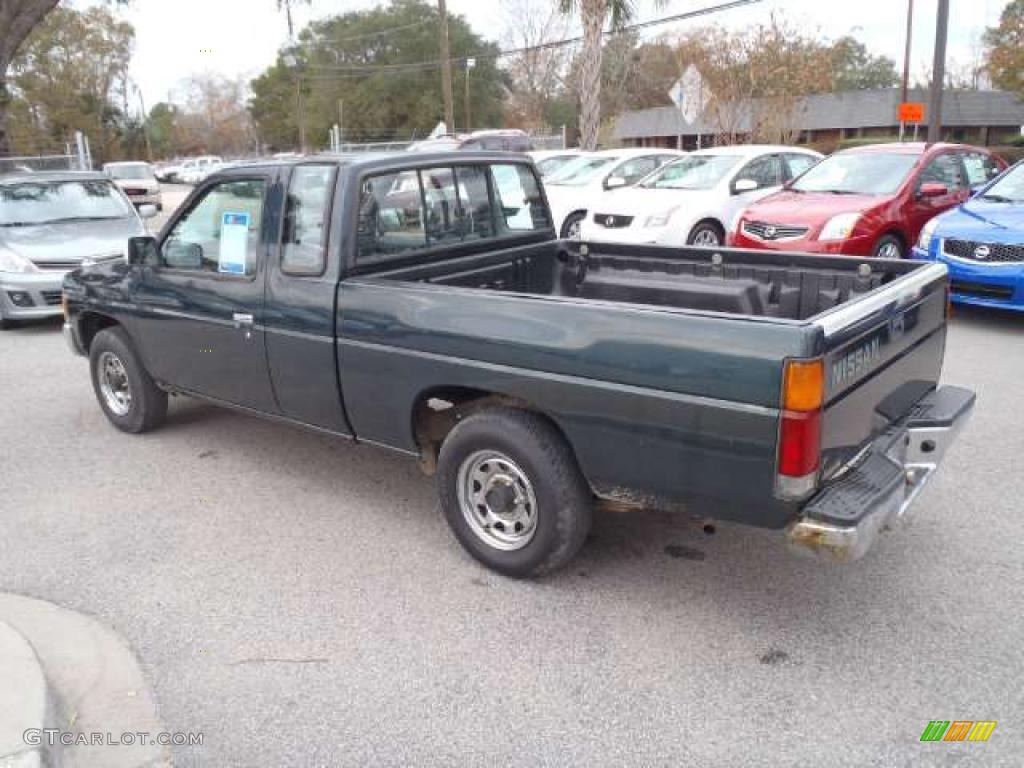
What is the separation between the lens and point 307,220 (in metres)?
4.39

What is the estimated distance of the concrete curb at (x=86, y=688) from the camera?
2.89m

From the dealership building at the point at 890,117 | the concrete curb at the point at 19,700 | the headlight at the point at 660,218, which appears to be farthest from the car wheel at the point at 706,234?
the dealership building at the point at 890,117

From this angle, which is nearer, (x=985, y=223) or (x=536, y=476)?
(x=536, y=476)

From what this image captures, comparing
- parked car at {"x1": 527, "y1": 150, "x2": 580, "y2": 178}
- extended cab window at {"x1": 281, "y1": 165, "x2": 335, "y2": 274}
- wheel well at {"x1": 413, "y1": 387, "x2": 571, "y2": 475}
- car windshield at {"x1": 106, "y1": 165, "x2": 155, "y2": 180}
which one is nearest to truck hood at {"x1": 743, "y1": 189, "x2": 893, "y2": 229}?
parked car at {"x1": 527, "y1": 150, "x2": 580, "y2": 178}

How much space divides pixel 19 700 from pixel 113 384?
3515mm

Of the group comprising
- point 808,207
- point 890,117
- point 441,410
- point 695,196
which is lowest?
point 441,410

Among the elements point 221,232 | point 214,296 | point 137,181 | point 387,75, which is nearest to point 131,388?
point 214,296

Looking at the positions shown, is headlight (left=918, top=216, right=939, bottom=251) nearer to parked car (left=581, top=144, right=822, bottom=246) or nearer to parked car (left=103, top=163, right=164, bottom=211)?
parked car (left=581, top=144, right=822, bottom=246)

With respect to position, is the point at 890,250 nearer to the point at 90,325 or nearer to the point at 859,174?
the point at 859,174

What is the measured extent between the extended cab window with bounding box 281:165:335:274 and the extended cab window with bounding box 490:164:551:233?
3.87 ft

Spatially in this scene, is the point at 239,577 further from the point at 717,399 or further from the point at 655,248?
the point at 655,248

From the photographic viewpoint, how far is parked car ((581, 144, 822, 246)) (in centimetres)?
1115

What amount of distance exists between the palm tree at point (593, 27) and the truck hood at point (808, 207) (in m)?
10.1

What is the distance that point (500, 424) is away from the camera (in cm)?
372
